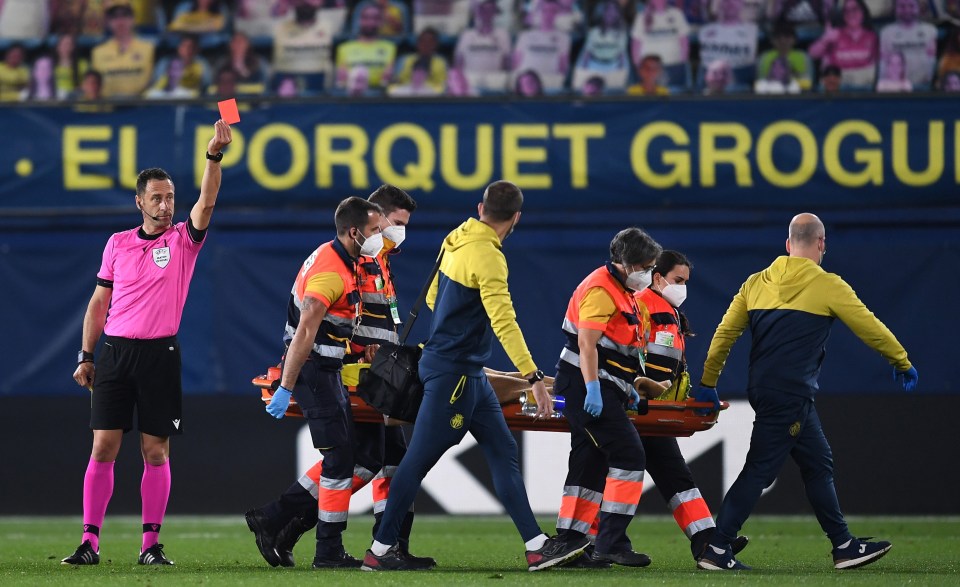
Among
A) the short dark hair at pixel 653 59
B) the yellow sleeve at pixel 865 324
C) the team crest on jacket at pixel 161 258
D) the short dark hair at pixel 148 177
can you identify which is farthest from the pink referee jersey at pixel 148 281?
the short dark hair at pixel 653 59

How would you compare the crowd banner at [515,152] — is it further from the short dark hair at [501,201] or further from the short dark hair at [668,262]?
the short dark hair at [501,201]

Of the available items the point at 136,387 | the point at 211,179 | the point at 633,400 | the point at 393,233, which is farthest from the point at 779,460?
the point at 136,387

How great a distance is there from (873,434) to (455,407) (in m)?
5.03

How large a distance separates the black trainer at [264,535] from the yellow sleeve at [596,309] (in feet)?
5.87

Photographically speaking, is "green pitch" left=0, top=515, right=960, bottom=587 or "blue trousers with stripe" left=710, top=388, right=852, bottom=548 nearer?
"green pitch" left=0, top=515, right=960, bottom=587

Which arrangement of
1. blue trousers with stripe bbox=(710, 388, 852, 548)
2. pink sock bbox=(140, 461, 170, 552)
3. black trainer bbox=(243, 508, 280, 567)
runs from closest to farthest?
blue trousers with stripe bbox=(710, 388, 852, 548) < black trainer bbox=(243, 508, 280, 567) < pink sock bbox=(140, 461, 170, 552)

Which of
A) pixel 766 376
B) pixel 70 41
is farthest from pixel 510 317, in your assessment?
pixel 70 41

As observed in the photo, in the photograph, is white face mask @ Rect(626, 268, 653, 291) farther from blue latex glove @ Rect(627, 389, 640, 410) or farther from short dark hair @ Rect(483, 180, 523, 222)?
short dark hair @ Rect(483, 180, 523, 222)

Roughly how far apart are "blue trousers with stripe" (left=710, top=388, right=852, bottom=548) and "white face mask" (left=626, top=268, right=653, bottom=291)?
76 cm

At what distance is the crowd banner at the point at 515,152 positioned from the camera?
35.4ft

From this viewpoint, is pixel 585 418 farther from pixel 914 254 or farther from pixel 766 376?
pixel 914 254

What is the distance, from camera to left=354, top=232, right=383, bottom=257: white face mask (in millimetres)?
6836

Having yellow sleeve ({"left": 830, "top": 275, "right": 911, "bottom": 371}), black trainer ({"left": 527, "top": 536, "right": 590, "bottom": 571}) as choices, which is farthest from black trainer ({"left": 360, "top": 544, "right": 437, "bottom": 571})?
yellow sleeve ({"left": 830, "top": 275, "right": 911, "bottom": 371})

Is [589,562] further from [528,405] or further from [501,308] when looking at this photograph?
[501,308]
